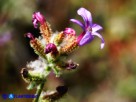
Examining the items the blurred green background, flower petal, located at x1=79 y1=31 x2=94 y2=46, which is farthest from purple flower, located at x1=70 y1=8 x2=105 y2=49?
the blurred green background

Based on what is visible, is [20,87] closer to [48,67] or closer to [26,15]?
[26,15]

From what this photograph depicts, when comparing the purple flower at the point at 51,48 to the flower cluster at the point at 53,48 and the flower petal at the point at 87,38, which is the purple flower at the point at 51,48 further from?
the flower petal at the point at 87,38

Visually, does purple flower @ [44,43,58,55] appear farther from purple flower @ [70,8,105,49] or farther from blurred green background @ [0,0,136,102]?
blurred green background @ [0,0,136,102]

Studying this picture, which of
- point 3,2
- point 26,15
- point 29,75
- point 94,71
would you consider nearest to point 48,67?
point 29,75

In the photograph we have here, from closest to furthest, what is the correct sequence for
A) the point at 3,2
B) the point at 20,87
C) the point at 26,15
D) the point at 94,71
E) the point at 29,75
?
the point at 29,75
the point at 3,2
the point at 20,87
the point at 26,15
the point at 94,71

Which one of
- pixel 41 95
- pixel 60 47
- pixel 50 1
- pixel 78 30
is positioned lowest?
pixel 41 95

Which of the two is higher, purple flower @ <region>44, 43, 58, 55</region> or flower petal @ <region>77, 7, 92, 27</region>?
flower petal @ <region>77, 7, 92, 27</region>

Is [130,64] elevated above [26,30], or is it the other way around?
[26,30]
